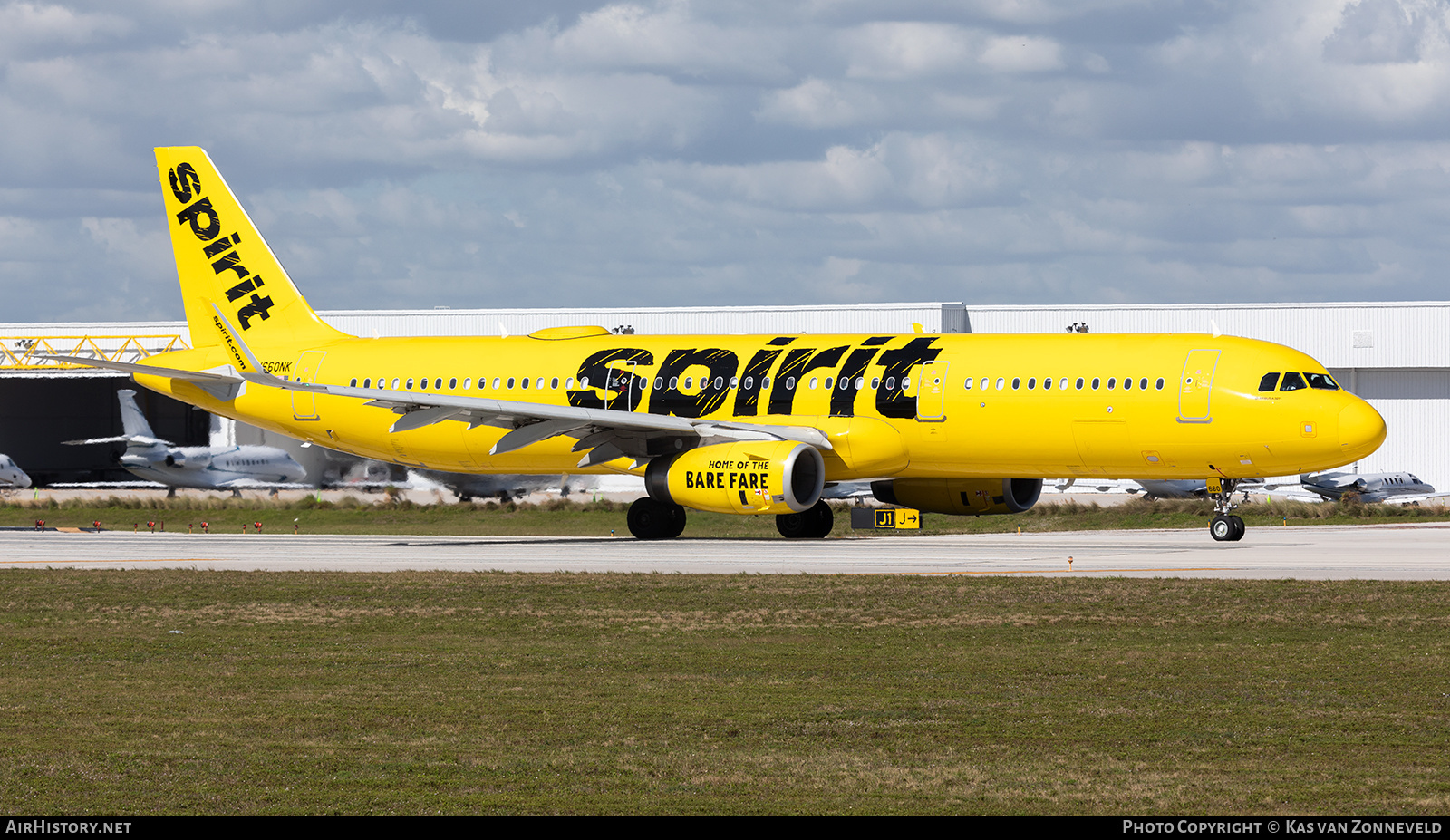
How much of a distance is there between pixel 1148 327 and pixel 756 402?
37.8m

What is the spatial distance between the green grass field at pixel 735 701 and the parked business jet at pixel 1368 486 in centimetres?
4117

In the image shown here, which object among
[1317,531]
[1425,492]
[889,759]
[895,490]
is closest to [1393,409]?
[1425,492]

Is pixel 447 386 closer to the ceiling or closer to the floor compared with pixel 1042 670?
closer to the ceiling

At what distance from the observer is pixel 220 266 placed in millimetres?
41875

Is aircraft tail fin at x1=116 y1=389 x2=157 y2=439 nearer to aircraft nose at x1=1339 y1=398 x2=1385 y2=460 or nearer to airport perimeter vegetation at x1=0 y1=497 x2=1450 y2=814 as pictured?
airport perimeter vegetation at x1=0 y1=497 x2=1450 y2=814

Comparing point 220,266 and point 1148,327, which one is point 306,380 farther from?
point 1148,327

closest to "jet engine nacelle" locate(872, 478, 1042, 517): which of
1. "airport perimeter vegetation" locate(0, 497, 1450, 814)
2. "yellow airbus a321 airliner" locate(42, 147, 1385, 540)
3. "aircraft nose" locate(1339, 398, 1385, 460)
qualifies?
"yellow airbus a321 airliner" locate(42, 147, 1385, 540)

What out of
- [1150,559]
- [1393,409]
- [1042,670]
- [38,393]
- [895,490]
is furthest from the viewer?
→ [38,393]

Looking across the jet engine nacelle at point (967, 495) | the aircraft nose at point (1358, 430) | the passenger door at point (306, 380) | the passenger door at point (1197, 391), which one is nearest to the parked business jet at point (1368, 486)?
the jet engine nacelle at point (967, 495)

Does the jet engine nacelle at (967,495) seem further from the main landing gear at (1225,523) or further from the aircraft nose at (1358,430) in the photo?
the aircraft nose at (1358,430)

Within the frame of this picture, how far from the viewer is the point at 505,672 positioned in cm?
1511

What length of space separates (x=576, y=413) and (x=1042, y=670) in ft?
66.7

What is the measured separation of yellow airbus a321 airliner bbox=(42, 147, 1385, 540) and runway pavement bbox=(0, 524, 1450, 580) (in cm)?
149

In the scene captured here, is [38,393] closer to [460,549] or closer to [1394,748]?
[460,549]
